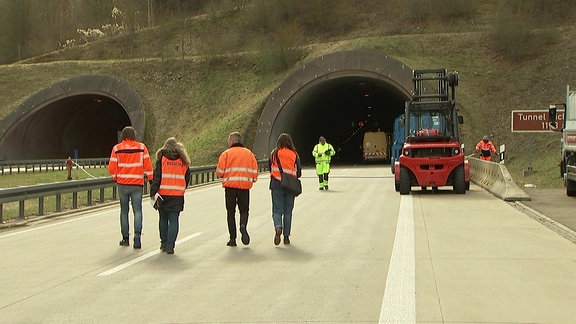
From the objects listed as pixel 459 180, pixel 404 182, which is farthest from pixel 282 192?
pixel 459 180

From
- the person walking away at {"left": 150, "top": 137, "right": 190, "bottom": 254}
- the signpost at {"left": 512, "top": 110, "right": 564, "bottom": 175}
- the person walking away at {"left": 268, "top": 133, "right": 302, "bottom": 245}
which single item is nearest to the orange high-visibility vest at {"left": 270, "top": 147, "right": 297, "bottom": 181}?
the person walking away at {"left": 268, "top": 133, "right": 302, "bottom": 245}

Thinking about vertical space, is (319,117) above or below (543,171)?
above

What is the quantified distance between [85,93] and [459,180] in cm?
3869

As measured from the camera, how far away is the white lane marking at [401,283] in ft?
20.7

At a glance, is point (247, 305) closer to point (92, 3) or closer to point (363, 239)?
point (363, 239)

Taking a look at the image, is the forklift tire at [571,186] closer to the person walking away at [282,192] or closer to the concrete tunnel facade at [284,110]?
the person walking away at [282,192]

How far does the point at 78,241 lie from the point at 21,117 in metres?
43.3

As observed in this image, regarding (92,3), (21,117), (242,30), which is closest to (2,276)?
(21,117)

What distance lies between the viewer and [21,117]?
51875 millimetres

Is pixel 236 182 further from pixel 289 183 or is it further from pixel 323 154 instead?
pixel 323 154

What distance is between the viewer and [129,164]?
36.7ft

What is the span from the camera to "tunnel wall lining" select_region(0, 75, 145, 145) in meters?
52.0

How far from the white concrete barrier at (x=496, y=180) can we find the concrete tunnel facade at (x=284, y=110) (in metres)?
16.0

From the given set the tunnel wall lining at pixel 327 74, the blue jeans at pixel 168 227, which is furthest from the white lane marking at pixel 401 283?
the tunnel wall lining at pixel 327 74
